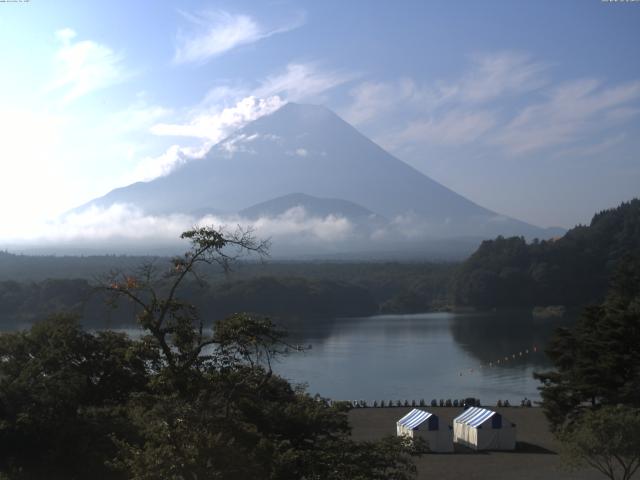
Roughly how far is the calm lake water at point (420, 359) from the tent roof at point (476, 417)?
295 centimetres

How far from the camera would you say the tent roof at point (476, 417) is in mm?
11008

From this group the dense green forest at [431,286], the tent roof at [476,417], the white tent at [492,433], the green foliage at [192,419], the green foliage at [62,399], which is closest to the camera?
the green foliage at [192,419]

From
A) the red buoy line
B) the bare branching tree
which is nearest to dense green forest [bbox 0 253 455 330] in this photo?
the red buoy line

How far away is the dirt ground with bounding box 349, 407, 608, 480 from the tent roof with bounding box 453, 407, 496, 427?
36cm

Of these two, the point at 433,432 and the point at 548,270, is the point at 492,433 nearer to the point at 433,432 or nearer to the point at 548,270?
the point at 433,432

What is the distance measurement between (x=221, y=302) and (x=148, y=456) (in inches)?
1346

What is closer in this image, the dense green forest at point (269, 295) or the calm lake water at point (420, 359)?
the calm lake water at point (420, 359)

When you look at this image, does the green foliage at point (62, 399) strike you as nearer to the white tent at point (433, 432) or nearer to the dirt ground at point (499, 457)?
the dirt ground at point (499, 457)

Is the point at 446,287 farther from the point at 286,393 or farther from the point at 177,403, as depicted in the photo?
the point at 177,403

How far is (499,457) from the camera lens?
1044 cm

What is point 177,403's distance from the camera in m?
3.82

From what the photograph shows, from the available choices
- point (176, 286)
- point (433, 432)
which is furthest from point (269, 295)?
point (176, 286)

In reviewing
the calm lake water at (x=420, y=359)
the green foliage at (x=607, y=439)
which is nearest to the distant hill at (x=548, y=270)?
the calm lake water at (x=420, y=359)

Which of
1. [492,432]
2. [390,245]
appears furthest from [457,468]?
[390,245]
